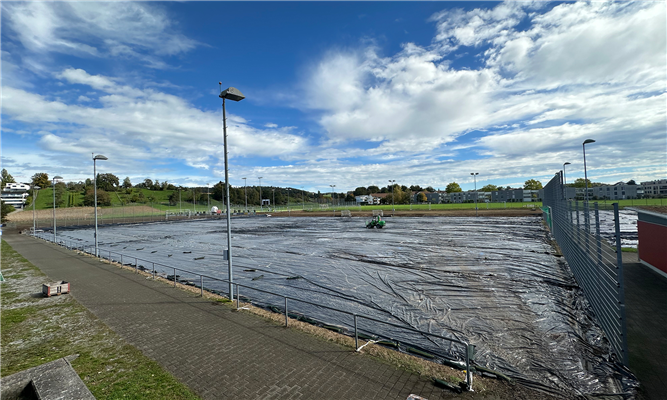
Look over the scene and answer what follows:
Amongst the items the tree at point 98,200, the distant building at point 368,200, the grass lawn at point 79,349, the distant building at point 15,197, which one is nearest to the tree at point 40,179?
the distant building at point 15,197

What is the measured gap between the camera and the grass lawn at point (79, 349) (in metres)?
5.88

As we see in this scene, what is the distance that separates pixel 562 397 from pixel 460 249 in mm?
16869

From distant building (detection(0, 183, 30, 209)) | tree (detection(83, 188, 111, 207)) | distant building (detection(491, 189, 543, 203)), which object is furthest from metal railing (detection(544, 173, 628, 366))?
distant building (detection(0, 183, 30, 209))

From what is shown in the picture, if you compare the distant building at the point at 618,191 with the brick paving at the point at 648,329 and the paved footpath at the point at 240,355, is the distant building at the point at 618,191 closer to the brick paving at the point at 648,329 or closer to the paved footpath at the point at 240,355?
the brick paving at the point at 648,329

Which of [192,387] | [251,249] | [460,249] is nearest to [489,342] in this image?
[192,387]

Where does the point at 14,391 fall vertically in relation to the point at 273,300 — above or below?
above

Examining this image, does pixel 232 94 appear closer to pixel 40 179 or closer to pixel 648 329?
pixel 648 329

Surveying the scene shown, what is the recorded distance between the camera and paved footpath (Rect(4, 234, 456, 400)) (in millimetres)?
5617

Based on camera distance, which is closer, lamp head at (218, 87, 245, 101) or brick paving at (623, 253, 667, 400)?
brick paving at (623, 253, 667, 400)

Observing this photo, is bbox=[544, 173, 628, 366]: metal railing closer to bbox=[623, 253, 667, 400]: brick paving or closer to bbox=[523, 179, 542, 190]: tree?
bbox=[623, 253, 667, 400]: brick paving

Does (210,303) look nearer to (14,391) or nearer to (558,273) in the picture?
(14,391)

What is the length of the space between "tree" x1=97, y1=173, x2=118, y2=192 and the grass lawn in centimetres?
16329

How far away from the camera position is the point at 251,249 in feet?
80.8

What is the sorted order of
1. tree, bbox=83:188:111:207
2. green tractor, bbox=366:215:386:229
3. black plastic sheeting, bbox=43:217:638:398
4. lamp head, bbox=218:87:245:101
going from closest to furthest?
1. black plastic sheeting, bbox=43:217:638:398
2. lamp head, bbox=218:87:245:101
3. green tractor, bbox=366:215:386:229
4. tree, bbox=83:188:111:207
